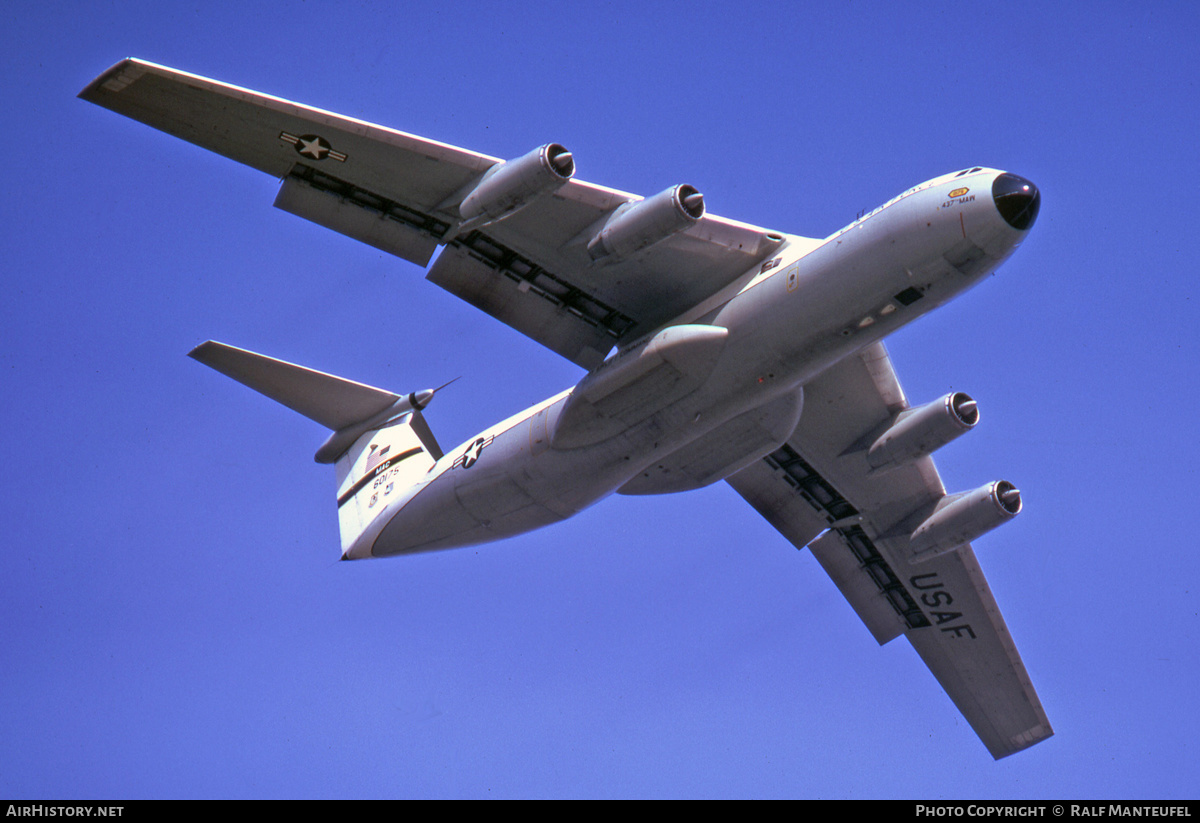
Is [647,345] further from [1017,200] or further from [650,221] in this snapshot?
[1017,200]

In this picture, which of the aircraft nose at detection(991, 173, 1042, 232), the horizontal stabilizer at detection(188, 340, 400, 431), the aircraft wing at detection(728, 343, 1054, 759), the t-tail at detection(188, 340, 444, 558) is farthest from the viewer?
the aircraft wing at detection(728, 343, 1054, 759)

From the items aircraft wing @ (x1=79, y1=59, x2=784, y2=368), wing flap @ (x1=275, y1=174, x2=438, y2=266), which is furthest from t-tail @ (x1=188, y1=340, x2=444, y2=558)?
wing flap @ (x1=275, y1=174, x2=438, y2=266)

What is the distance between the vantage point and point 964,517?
715 inches

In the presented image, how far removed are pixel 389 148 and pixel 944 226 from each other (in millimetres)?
7107

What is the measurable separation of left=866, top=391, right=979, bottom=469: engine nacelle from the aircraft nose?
3.67 m

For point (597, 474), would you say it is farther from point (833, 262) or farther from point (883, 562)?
point (883, 562)

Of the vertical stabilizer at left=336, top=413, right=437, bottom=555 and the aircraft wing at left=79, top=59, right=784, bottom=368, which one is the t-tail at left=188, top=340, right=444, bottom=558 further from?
the aircraft wing at left=79, top=59, right=784, bottom=368

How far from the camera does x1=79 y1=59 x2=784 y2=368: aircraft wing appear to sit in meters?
15.4

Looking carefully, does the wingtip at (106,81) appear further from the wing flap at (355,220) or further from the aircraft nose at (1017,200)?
the aircraft nose at (1017,200)

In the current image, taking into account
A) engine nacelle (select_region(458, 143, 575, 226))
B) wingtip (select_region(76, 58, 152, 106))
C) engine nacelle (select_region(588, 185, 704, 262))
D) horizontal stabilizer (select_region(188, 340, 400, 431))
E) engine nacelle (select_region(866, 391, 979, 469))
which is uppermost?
wingtip (select_region(76, 58, 152, 106))

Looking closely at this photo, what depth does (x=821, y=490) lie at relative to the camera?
1964 centimetres

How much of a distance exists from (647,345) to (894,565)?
7.36 metres

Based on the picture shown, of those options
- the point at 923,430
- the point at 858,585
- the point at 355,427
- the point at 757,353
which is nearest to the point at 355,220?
the point at 355,427

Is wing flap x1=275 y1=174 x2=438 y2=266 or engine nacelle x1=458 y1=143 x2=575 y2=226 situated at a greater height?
wing flap x1=275 y1=174 x2=438 y2=266
